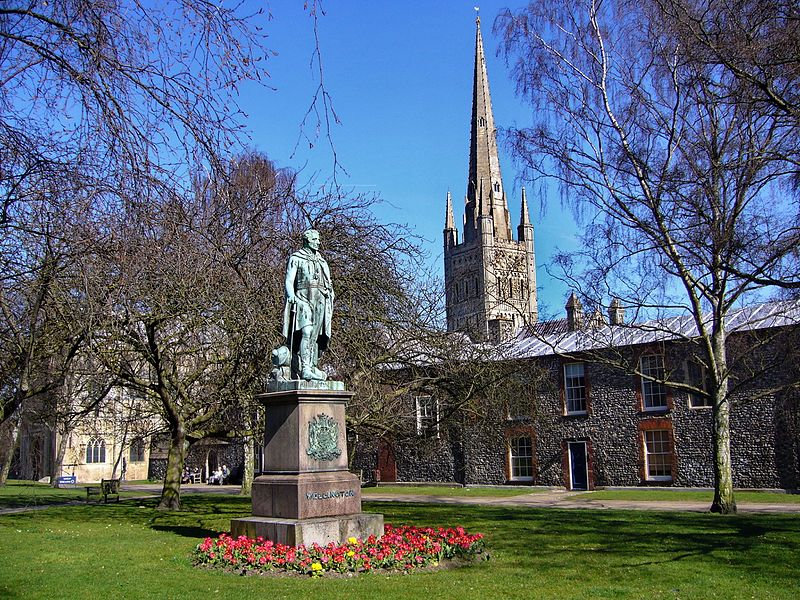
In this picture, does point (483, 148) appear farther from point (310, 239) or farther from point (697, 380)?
point (310, 239)

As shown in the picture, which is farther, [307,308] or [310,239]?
[310,239]

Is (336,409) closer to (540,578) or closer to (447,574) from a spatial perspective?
(447,574)

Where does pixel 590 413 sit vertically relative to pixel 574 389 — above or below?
below

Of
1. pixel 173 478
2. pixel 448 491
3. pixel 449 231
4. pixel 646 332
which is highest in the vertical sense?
pixel 449 231

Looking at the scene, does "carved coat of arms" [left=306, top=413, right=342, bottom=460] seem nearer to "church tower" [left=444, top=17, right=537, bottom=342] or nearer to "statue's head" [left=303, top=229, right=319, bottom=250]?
"statue's head" [left=303, top=229, right=319, bottom=250]

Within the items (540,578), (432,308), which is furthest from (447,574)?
(432,308)

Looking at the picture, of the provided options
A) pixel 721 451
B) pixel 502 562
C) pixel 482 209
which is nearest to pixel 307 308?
pixel 502 562

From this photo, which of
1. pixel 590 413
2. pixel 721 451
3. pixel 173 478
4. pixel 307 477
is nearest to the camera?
pixel 307 477

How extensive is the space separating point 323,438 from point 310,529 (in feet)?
4.49

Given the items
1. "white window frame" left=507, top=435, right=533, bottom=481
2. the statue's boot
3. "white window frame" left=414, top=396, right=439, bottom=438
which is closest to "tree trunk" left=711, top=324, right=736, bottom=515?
"white window frame" left=414, top=396, right=439, bottom=438

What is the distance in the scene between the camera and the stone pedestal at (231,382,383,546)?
35.3 feet

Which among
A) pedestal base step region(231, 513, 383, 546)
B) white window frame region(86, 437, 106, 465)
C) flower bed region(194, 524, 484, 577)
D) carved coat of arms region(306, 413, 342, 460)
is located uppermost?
carved coat of arms region(306, 413, 342, 460)

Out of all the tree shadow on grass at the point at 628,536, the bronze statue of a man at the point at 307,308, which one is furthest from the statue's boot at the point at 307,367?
the tree shadow on grass at the point at 628,536

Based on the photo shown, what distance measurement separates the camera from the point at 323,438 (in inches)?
445
